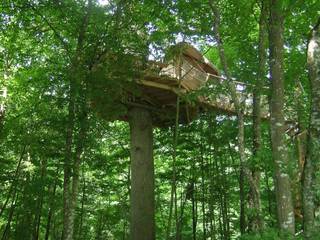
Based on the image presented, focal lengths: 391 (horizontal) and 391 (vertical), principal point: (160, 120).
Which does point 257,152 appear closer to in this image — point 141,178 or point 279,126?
point 279,126

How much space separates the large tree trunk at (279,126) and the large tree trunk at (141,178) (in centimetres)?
427

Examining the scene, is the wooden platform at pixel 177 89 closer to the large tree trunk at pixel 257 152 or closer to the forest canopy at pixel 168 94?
the forest canopy at pixel 168 94

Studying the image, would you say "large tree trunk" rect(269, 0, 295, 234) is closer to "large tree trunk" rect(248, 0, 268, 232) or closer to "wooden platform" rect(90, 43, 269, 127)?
"large tree trunk" rect(248, 0, 268, 232)

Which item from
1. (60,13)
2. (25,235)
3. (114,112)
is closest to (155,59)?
(114,112)

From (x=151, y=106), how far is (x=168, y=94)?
74 cm

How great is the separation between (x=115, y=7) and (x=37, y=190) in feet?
16.4

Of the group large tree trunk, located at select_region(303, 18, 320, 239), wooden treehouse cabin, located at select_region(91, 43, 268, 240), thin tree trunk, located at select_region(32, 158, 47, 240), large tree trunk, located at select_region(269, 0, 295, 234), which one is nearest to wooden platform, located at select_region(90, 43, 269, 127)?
wooden treehouse cabin, located at select_region(91, 43, 268, 240)

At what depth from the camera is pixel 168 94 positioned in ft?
30.7

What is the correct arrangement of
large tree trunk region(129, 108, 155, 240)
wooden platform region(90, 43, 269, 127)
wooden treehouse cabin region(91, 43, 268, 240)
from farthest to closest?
large tree trunk region(129, 108, 155, 240) < wooden treehouse cabin region(91, 43, 268, 240) < wooden platform region(90, 43, 269, 127)

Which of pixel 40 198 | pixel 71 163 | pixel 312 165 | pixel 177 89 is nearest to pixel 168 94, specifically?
pixel 177 89

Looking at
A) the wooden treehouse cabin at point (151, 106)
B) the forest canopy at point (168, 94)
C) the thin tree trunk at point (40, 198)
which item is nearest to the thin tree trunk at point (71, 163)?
the forest canopy at point (168, 94)

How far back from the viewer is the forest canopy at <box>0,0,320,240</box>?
5.69 meters

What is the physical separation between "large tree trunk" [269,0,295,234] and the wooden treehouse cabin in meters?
2.03

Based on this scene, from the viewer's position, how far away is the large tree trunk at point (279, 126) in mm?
5195
